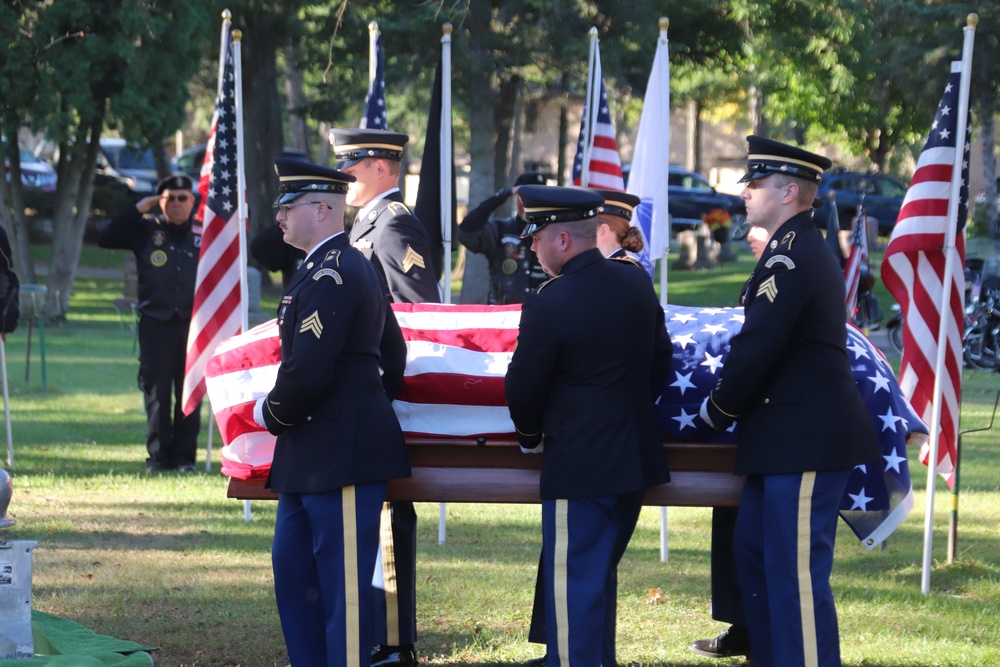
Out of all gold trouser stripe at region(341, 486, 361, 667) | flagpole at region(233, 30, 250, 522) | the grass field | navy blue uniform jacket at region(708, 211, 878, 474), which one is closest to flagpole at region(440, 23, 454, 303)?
flagpole at region(233, 30, 250, 522)

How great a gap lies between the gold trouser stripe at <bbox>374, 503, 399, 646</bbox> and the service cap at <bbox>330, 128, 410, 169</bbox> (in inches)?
59.1

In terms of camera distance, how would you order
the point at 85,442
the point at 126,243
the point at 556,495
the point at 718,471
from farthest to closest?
the point at 85,442
the point at 126,243
the point at 718,471
the point at 556,495

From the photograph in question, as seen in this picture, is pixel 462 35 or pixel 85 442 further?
pixel 462 35

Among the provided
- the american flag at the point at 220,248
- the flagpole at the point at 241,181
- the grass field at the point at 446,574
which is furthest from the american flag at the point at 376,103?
the grass field at the point at 446,574

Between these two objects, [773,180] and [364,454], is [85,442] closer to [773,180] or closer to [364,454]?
[364,454]

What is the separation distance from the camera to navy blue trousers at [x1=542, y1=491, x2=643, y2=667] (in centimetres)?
426

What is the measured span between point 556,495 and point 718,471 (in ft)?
2.68

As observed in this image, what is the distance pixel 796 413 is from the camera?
14.3ft

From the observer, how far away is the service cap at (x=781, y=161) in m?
4.45

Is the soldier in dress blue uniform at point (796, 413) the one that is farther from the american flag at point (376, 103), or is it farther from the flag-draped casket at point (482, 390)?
the american flag at point (376, 103)

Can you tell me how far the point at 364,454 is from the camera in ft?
14.1

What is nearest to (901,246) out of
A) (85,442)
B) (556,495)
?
(556,495)

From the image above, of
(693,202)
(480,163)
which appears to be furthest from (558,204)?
(693,202)

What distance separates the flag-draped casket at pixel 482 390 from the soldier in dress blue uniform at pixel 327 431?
0.40 m
